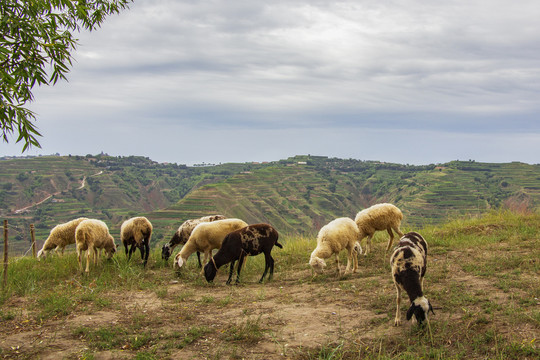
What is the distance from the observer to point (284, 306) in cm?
776

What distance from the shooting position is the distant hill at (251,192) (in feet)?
236

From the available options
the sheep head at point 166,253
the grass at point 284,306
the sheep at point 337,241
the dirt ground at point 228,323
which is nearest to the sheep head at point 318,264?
the sheep at point 337,241

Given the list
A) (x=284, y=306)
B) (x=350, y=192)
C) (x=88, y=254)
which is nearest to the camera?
(x=284, y=306)

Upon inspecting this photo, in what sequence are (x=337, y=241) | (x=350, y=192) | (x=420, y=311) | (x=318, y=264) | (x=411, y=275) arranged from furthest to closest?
1. (x=350, y=192)
2. (x=337, y=241)
3. (x=318, y=264)
4. (x=411, y=275)
5. (x=420, y=311)

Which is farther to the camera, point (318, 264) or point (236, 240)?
point (236, 240)

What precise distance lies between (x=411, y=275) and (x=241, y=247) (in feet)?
16.4

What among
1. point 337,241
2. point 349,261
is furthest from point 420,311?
point 349,261

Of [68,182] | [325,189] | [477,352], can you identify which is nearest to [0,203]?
[68,182]

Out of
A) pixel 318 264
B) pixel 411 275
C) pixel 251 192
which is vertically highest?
pixel 411 275

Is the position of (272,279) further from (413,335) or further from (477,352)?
(477,352)

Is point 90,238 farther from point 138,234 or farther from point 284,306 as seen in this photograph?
point 284,306

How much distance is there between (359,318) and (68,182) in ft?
356

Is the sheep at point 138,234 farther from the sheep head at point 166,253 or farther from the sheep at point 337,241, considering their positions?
the sheep at point 337,241

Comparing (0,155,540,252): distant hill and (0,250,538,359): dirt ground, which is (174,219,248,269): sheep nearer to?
(0,250,538,359): dirt ground
